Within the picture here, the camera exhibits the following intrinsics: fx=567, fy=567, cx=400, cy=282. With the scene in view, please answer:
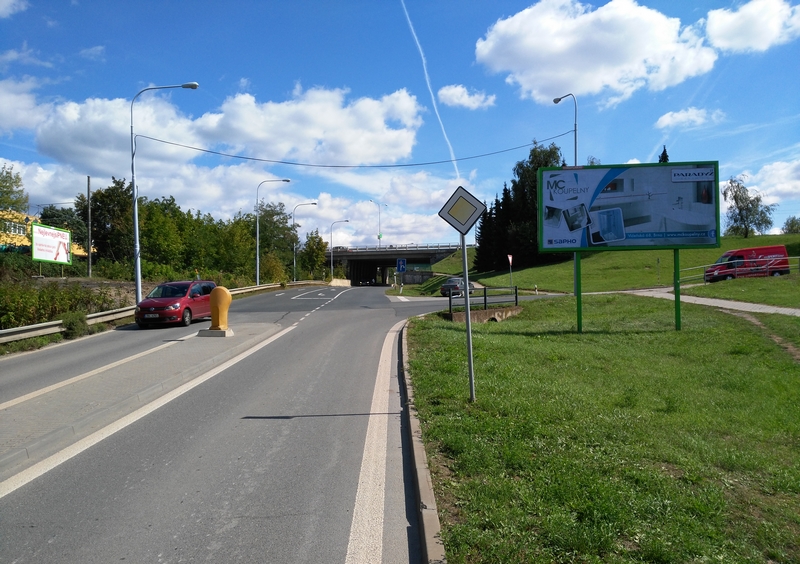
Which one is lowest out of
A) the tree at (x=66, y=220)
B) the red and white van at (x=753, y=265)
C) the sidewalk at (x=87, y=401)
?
the sidewalk at (x=87, y=401)

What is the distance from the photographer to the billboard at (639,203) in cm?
1808

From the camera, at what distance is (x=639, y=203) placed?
18266 mm

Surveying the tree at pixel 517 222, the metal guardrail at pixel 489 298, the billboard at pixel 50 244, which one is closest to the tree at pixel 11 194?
the billboard at pixel 50 244

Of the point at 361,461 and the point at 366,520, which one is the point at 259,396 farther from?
the point at 366,520

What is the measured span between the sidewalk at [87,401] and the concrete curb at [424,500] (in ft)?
12.6

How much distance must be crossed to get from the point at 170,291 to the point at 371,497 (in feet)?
59.8

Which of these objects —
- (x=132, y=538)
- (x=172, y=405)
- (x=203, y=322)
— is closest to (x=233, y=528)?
(x=132, y=538)

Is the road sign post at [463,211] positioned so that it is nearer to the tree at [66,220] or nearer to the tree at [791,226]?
the tree at [66,220]

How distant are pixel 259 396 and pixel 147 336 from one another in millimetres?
10163

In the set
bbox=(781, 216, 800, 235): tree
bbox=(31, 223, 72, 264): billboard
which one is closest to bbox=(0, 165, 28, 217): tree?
bbox=(31, 223, 72, 264): billboard

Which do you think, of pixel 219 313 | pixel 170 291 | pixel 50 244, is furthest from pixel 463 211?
pixel 50 244

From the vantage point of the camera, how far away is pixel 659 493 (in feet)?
14.6

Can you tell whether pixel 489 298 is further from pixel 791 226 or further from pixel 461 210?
pixel 791 226

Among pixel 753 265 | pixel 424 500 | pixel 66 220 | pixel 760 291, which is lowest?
pixel 424 500
